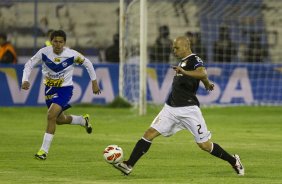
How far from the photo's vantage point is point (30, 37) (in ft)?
109

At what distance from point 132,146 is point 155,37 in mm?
14372

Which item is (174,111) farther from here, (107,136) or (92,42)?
(92,42)

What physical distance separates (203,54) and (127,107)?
347 cm

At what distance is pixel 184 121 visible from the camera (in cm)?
1487

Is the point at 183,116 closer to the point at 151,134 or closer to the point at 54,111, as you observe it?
the point at 151,134

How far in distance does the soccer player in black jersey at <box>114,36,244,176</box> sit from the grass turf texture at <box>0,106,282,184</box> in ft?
0.91

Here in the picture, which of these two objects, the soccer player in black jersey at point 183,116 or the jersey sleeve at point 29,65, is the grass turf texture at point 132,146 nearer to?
the soccer player in black jersey at point 183,116

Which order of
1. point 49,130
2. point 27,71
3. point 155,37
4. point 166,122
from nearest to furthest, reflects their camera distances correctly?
1. point 166,122
2. point 49,130
3. point 27,71
4. point 155,37

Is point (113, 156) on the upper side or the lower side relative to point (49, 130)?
upper

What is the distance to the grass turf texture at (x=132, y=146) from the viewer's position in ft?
48.3

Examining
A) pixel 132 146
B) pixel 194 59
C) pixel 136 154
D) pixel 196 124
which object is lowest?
pixel 132 146

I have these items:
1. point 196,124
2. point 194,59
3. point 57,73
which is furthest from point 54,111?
point 194,59

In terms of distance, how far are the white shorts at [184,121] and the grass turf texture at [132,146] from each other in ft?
2.02

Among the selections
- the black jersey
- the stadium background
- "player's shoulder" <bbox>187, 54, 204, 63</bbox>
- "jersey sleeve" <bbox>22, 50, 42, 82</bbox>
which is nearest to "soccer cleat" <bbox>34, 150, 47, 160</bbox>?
"jersey sleeve" <bbox>22, 50, 42, 82</bbox>
